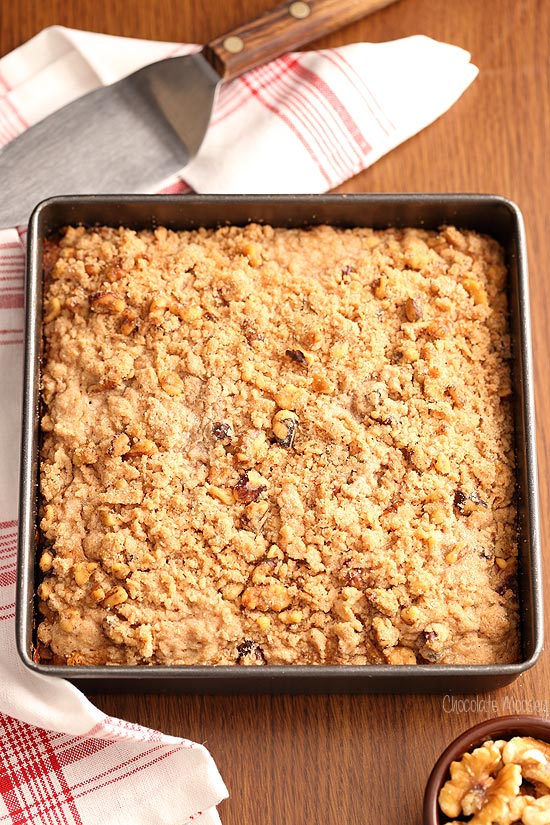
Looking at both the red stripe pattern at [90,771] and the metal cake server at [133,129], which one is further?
the metal cake server at [133,129]

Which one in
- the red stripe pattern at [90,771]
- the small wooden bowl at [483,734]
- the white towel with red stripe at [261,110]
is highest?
the white towel with red stripe at [261,110]

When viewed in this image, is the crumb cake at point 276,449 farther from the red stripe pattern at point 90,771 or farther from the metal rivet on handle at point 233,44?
the metal rivet on handle at point 233,44

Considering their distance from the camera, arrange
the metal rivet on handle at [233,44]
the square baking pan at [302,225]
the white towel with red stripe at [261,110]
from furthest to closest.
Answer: the metal rivet on handle at [233,44] < the white towel with red stripe at [261,110] < the square baking pan at [302,225]

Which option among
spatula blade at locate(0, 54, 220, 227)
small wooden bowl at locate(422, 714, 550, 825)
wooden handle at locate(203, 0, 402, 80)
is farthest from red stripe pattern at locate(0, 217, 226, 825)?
wooden handle at locate(203, 0, 402, 80)

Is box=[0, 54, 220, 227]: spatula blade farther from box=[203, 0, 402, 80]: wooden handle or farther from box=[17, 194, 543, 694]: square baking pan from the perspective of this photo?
box=[17, 194, 543, 694]: square baking pan

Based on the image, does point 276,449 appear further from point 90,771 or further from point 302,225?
point 90,771

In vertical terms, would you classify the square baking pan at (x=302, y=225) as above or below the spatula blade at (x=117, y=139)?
below

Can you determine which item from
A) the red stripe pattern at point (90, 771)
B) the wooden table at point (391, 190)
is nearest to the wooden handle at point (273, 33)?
the wooden table at point (391, 190)
